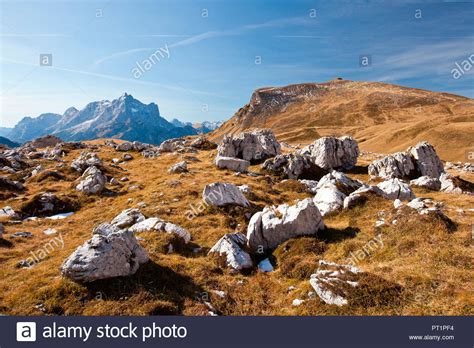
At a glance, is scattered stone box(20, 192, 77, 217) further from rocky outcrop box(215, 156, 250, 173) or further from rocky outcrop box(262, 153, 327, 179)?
rocky outcrop box(262, 153, 327, 179)

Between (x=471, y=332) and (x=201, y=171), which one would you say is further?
(x=201, y=171)

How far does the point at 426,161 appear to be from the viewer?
4291cm

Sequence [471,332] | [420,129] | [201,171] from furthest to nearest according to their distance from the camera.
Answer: [420,129], [201,171], [471,332]

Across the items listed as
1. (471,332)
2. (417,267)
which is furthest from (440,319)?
(417,267)

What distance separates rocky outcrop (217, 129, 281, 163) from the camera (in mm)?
52688

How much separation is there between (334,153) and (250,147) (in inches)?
632

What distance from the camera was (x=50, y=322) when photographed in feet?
34.8

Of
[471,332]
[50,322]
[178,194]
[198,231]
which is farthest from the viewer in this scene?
[178,194]

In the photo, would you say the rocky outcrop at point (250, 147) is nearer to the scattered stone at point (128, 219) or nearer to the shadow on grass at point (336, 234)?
the scattered stone at point (128, 219)

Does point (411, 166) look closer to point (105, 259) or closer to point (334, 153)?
point (334, 153)

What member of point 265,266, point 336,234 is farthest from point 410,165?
point 265,266

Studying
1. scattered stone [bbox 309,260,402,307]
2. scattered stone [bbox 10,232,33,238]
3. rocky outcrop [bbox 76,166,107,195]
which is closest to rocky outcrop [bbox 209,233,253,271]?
scattered stone [bbox 309,260,402,307]

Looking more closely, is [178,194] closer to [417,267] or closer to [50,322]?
[50,322]

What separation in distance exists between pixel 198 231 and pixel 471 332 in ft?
53.5
